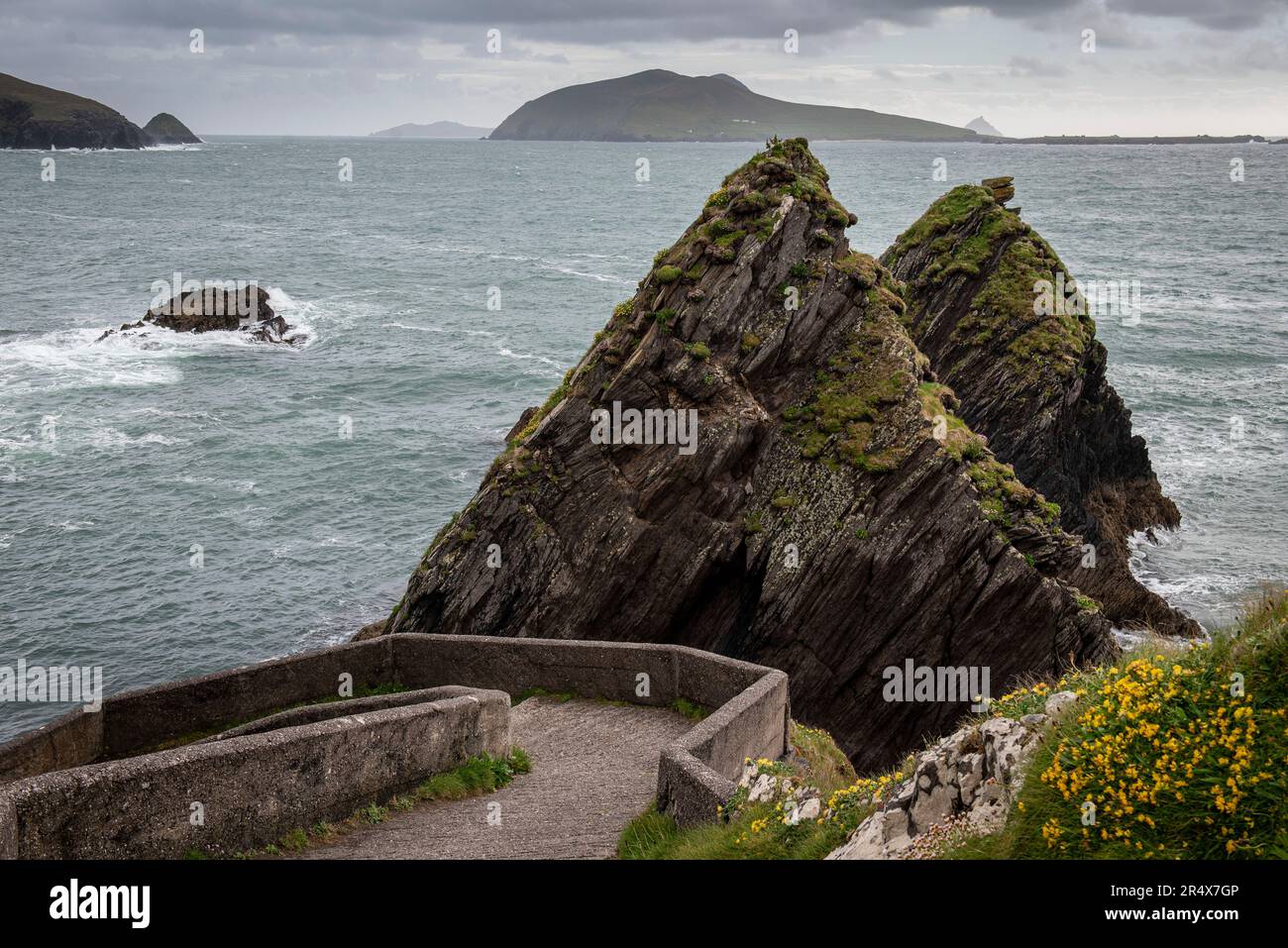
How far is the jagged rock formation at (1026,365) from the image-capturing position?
34438 millimetres

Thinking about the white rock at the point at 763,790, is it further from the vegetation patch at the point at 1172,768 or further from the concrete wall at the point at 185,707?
the concrete wall at the point at 185,707

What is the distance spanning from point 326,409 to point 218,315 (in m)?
17.8

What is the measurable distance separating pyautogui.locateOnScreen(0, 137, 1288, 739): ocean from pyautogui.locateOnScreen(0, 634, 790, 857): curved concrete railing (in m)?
6.93

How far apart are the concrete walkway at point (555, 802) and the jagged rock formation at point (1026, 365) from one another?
1958 centimetres

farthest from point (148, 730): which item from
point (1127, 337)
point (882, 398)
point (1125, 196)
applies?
point (1125, 196)

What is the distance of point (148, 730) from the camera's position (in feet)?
52.7

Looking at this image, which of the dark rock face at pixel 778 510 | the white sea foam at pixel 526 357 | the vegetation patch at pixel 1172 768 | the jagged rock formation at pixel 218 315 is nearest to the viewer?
the vegetation patch at pixel 1172 768

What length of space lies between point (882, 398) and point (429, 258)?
268 feet

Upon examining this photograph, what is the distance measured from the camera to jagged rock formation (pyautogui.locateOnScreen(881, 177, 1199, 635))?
1356 inches

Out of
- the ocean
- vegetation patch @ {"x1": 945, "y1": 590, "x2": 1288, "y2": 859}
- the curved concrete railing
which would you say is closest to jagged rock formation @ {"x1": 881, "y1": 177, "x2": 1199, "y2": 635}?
the ocean

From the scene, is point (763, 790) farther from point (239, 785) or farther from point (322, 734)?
point (239, 785)

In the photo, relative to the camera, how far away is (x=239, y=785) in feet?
37.2

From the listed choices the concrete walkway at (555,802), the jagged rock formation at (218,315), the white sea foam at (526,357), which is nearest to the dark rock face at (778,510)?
the concrete walkway at (555,802)

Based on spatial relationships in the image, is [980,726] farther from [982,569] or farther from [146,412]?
[146,412]
